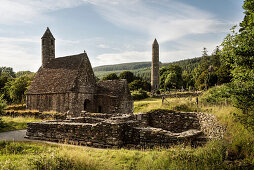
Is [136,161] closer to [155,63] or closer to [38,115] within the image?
[38,115]

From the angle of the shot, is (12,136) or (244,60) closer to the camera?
(244,60)

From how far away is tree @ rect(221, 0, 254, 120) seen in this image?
7.07 m

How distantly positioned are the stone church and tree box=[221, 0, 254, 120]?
19.5 meters

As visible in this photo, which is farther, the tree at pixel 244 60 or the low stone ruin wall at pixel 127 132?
the low stone ruin wall at pixel 127 132

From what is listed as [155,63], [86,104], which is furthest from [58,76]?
[155,63]

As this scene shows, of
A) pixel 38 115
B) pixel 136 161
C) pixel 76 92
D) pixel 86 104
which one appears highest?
pixel 76 92

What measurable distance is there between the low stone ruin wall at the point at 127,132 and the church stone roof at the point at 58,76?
1394 centimetres

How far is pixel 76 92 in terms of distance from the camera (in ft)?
84.1

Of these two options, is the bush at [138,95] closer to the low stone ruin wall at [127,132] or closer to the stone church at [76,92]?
the stone church at [76,92]

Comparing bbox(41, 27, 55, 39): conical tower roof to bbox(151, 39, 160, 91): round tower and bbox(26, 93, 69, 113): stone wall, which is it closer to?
bbox(26, 93, 69, 113): stone wall

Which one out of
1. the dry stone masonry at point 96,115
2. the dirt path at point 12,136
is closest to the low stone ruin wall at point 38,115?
the dry stone masonry at point 96,115

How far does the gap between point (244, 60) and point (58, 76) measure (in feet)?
86.8

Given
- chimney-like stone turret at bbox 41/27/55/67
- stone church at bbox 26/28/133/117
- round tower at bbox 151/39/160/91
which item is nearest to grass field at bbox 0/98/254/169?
stone church at bbox 26/28/133/117

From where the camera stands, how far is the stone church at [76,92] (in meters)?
25.8
